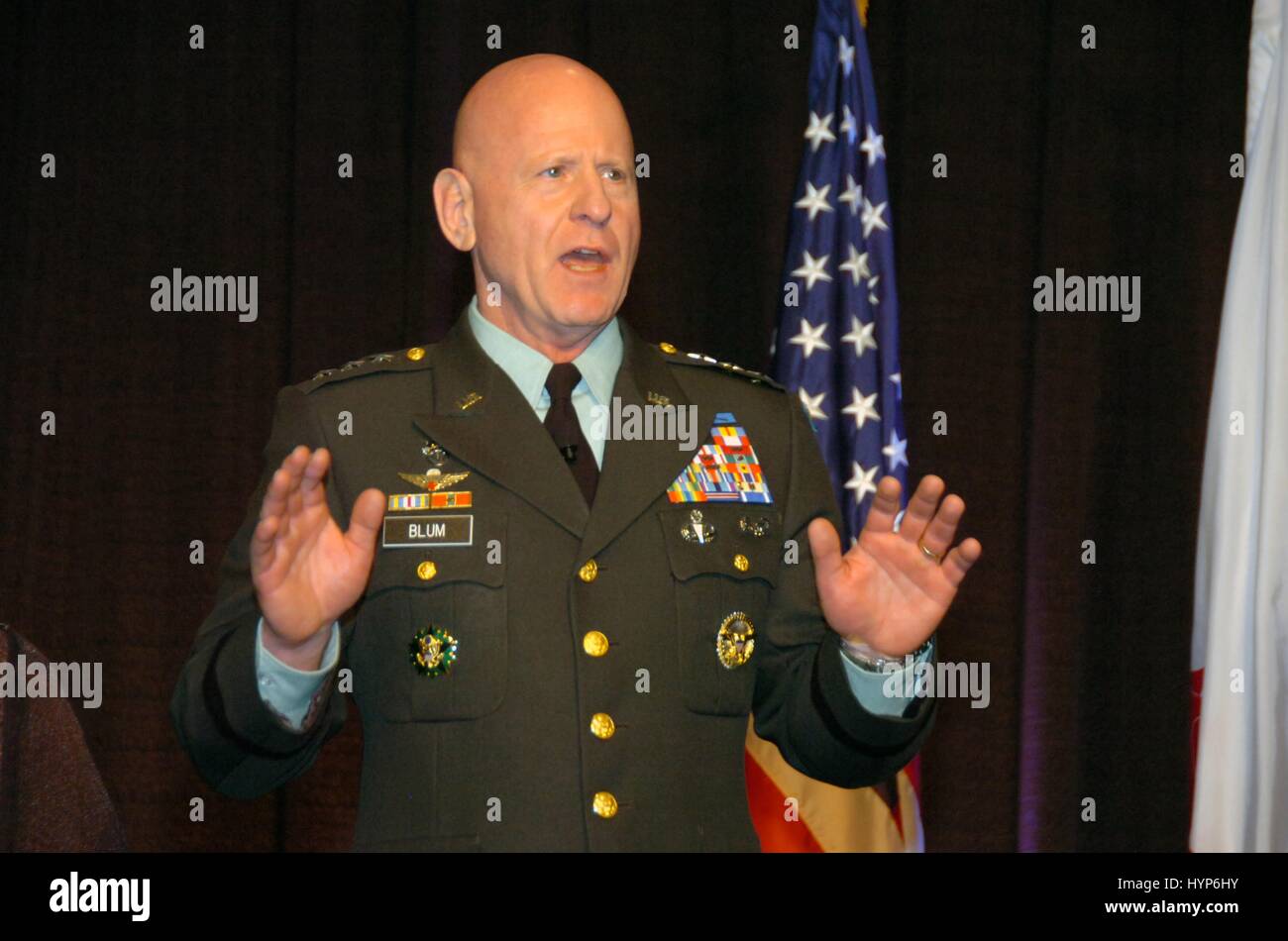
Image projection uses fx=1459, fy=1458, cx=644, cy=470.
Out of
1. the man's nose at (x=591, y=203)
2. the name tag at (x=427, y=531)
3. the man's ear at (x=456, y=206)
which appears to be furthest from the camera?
the man's ear at (x=456, y=206)

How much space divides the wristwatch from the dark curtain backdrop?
1.97 m

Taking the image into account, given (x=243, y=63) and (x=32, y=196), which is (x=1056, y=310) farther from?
(x=32, y=196)

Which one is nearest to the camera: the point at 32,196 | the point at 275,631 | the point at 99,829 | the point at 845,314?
the point at 275,631

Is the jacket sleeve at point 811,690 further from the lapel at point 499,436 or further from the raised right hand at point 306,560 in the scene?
the raised right hand at point 306,560

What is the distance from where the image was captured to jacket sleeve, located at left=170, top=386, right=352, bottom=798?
1.69 metres

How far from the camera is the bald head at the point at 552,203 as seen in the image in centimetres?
196

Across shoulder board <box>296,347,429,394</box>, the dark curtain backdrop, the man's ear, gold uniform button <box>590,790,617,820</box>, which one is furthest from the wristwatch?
the dark curtain backdrop

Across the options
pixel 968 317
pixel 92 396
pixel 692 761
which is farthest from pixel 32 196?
pixel 692 761

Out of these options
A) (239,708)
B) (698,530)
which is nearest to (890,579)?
(698,530)

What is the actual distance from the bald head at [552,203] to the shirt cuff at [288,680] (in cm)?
54

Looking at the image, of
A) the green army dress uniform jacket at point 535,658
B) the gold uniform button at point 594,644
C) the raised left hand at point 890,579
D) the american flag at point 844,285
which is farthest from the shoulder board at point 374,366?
the american flag at point 844,285

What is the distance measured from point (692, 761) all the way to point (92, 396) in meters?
2.41

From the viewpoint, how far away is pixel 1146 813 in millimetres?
3840

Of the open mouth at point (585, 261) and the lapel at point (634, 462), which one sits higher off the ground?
the open mouth at point (585, 261)
